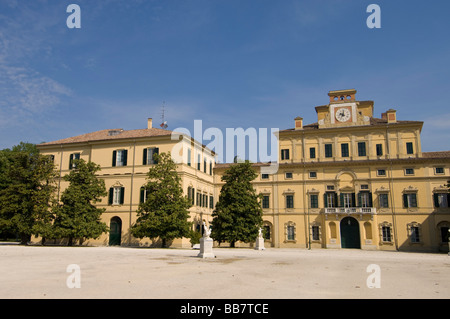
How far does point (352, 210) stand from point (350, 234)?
2649 millimetres

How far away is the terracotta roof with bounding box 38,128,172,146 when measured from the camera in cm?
3816

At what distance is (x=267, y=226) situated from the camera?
42844 mm

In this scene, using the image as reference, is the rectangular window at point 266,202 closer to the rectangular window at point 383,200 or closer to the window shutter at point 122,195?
the rectangular window at point 383,200

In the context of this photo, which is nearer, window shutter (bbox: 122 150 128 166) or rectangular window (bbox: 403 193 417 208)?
window shutter (bbox: 122 150 128 166)

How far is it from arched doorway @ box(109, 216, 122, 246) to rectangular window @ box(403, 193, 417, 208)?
30072mm

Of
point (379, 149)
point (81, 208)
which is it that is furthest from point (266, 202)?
point (81, 208)

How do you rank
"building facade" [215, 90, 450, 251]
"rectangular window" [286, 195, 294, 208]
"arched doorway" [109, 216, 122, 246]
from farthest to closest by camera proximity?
"rectangular window" [286, 195, 294, 208], "building facade" [215, 90, 450, 251], "arched doorway" [109, 216, 122, 246]

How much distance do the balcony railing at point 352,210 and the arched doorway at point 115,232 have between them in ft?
73.0

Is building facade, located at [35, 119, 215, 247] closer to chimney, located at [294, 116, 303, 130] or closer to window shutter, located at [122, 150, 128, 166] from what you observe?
window shutter, located at [122, 150, 128, 166]

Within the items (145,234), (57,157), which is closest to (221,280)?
(145,234)

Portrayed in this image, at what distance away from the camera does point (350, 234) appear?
131ft

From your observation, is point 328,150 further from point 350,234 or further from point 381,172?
point 350,234

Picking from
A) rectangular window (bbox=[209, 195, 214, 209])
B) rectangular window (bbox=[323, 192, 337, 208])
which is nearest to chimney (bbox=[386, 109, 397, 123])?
rectangular window (bbox=[323, 192, 337, 208])
